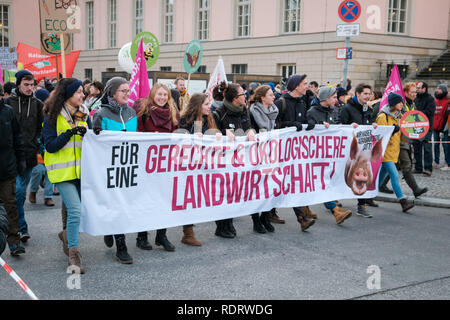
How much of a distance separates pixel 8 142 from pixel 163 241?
6.51 ft

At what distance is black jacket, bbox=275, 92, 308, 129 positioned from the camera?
22.9ft

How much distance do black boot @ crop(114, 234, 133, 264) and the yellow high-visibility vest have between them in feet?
2.56

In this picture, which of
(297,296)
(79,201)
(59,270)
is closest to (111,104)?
(79,201)

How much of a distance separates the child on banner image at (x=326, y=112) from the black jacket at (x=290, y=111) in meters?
0.18

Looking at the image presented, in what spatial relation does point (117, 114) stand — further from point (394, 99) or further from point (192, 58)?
point (192, 58)

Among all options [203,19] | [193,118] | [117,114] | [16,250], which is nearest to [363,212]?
[193,118]

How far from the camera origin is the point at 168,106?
19.5 feet

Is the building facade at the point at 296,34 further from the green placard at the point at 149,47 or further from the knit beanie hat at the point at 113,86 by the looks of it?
the knit beanie hat at the point at 113,86

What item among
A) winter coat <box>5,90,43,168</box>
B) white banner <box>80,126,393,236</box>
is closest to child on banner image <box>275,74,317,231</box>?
white banner <box>80,126,393,236</box>

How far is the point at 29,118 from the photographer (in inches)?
269

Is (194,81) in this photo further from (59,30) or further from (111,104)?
(111,104)

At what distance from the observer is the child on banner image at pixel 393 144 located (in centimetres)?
807

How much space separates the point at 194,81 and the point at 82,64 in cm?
2701

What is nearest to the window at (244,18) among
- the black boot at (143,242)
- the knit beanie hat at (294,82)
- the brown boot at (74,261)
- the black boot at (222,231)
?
the knit beanie hat at (294,82)
